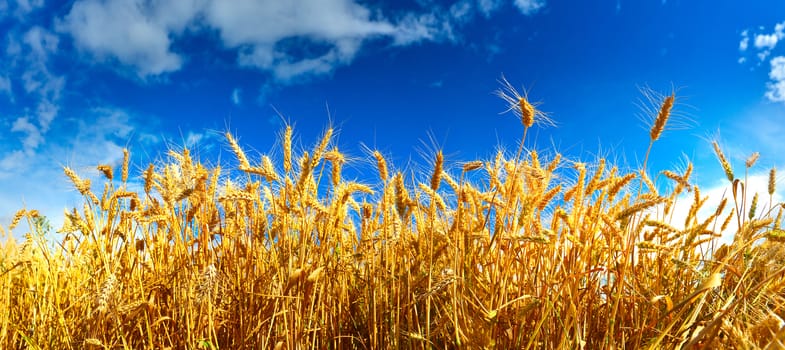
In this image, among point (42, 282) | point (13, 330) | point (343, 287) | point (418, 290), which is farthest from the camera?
point (42, 282)

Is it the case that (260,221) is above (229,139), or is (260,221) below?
below

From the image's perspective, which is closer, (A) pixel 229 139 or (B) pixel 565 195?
(B) pixel 565 195

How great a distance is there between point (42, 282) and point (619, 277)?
4.28 meters

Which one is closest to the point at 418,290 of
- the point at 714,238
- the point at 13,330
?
the point at 714,238

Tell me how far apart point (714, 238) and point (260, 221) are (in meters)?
2.76

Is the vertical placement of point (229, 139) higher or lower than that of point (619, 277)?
higher

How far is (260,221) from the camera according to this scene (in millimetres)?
3053

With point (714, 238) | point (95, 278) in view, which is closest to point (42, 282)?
point (95, 278)

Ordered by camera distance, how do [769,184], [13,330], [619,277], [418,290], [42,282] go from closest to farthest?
[619,277] < [418,290] < [769,184] < [13,330] < [42,282]

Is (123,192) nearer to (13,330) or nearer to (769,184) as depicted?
(13,330)

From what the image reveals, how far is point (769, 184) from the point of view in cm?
336

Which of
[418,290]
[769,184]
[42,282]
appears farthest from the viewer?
[42,282]

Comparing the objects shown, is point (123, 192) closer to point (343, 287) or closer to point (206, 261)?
point (206, 261)

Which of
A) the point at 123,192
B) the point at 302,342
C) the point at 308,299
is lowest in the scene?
the point at 302,342
